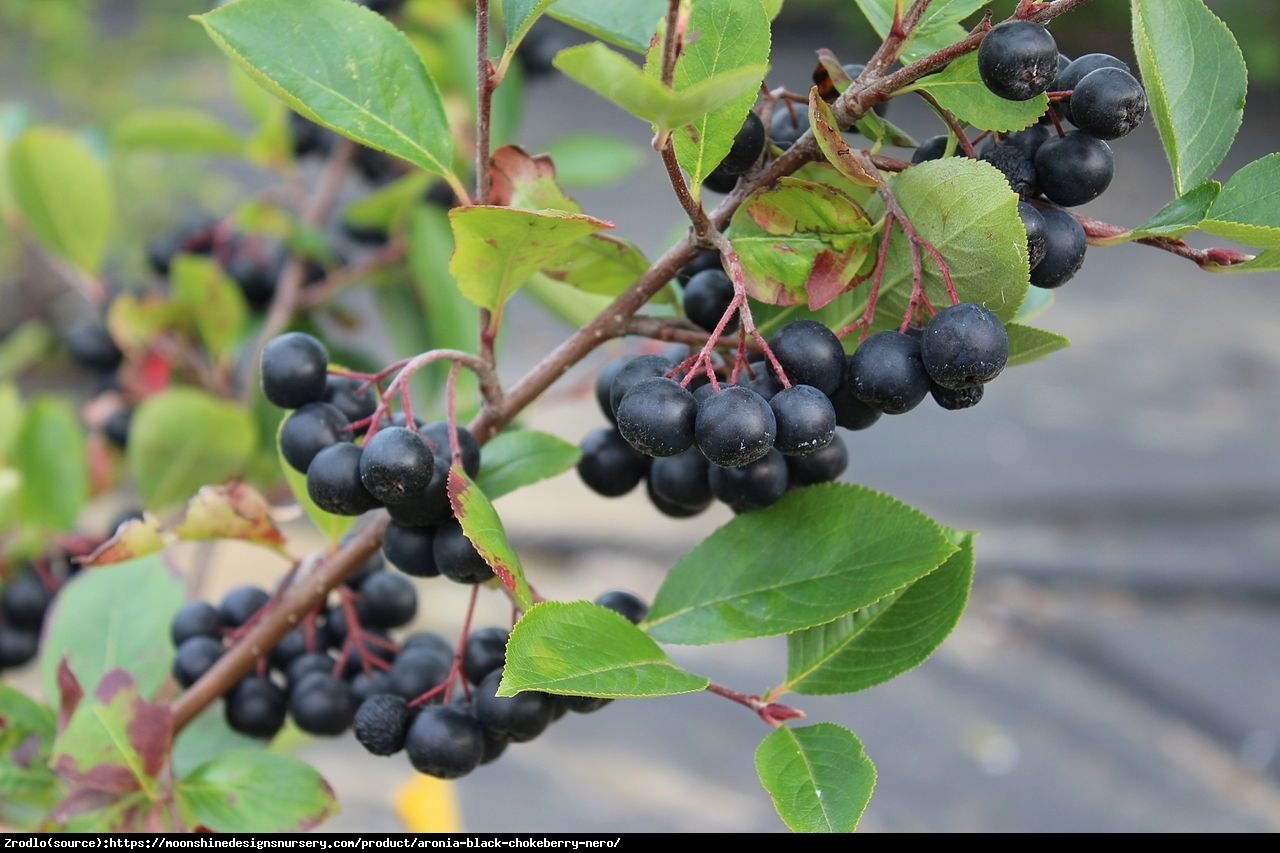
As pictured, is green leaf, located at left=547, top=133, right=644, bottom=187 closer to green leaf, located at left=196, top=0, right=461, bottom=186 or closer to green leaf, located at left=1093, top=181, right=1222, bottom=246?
green leaf, located at left=196, top=0, right=461, bottom=186

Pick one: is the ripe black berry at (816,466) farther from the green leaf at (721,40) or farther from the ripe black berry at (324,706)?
the ripe black berry at (324,706)

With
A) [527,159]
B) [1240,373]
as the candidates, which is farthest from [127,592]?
[1240,373]

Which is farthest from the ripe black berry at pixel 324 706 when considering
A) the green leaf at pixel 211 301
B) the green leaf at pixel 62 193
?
the green leaf at pixel 62 193

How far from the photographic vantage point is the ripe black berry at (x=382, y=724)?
2.22 ft

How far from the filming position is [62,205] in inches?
49.9

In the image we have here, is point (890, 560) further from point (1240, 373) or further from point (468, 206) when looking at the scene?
point (1240, 373)

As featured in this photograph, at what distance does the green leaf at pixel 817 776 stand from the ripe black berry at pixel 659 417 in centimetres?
17

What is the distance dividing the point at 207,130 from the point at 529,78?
14.8 inches

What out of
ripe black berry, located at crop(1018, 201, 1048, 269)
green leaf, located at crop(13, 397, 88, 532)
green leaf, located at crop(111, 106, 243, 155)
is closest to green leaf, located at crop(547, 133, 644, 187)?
green leaf, located at crop(111, 106, 243, 155)

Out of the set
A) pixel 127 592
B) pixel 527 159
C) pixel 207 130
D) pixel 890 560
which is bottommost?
pixel 127 592

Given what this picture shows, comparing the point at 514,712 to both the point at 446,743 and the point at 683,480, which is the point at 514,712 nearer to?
the point at 446,743

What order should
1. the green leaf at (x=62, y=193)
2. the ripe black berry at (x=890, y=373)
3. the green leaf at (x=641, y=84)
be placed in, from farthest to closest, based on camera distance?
the green leaf at (x=62, y=193) < the ripe black berry at (x=890, y=373) < the green leaf at (x=641, y=84)

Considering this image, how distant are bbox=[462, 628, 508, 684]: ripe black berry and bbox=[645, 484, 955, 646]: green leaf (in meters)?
0.09

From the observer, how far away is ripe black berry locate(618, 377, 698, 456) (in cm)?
52
